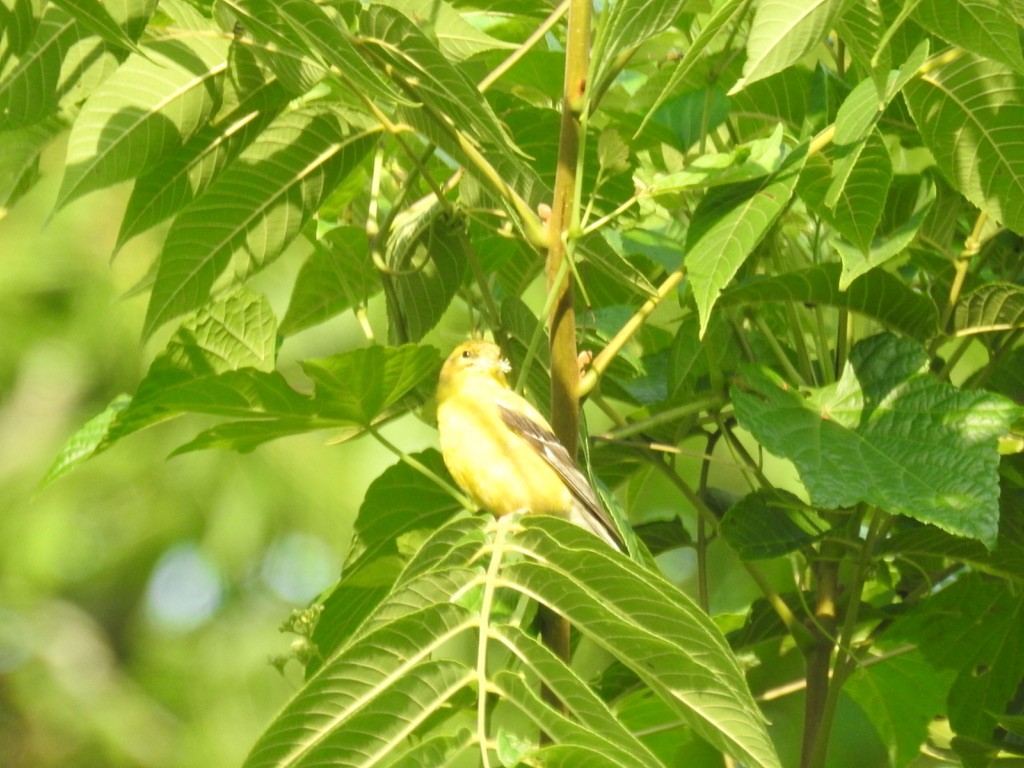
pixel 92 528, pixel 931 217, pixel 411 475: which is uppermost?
pixel 931 217

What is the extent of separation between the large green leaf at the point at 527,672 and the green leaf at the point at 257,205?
2.59 ft

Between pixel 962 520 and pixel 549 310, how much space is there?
0.61 metres

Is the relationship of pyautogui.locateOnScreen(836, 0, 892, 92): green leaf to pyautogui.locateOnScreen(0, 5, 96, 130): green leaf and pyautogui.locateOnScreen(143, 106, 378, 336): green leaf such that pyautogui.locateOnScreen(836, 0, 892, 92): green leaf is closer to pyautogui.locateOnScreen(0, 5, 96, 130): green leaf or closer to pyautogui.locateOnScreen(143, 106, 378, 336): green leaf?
pyautogui.locateOnScreen(143, 106, 378, 336): green leaf

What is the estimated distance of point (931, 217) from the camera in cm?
208

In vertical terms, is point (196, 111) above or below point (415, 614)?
above

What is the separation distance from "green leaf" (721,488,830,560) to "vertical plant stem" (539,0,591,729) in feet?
1.32

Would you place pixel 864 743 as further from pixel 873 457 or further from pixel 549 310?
pixel 549 310

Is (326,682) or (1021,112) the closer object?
(326,682)

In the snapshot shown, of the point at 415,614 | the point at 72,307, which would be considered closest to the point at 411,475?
the point at 415,614

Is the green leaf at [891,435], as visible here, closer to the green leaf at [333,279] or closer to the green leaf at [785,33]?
the green leaf at [785,33]

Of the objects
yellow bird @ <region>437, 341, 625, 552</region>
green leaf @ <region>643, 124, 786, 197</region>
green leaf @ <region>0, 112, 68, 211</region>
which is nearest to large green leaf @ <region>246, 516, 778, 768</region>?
green leaf @ <region>643, 124, 786, 197</region>

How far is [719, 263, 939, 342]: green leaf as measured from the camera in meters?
1.81

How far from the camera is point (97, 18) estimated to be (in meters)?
1.43

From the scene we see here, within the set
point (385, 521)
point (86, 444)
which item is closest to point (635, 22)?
point (385, 521)
